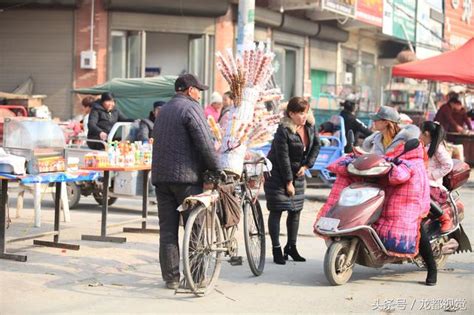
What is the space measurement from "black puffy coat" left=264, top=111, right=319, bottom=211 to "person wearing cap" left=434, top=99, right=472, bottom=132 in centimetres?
1287

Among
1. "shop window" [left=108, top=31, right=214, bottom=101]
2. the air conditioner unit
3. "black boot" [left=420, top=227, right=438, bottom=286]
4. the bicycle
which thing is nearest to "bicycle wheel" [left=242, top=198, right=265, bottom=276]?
the bicycle

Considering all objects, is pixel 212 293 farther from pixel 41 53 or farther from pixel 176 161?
pixel 41 53

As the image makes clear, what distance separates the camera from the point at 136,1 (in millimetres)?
22500

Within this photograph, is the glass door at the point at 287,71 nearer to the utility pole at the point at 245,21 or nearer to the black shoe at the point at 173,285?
the utility pole at the point at 245,21

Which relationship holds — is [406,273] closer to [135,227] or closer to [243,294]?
[243,294]

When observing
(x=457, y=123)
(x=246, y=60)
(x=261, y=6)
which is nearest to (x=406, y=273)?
(x=246, y=60)

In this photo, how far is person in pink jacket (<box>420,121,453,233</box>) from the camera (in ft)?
29.0

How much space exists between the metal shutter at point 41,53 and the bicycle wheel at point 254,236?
1452cm

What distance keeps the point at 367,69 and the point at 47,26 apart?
16.2 metres

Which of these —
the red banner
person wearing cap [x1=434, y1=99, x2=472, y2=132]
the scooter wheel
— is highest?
the red banner

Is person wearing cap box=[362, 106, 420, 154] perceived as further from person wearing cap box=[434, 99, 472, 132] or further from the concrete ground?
person wearing cap box=[434, 99, 472, 132]

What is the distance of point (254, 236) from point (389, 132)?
167 cm

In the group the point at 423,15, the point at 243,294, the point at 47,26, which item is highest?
the point at 423,15

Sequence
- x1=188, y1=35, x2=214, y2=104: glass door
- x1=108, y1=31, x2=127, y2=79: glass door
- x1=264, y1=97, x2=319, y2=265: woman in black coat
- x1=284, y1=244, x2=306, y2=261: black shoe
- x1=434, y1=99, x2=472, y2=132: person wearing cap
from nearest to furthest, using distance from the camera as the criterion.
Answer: x1=264, y1=97, x2=319, y2=265: woman in black coat → x1=284, y1=244, x2=306, y2=261: black shoe → x1=434, y1=99, x2=472, y2=132: person wearing cap → x1=108, y1=31, x2=127, y2=79: glass door → x1=188, y1=35, x2=214, y2=104: glass door
